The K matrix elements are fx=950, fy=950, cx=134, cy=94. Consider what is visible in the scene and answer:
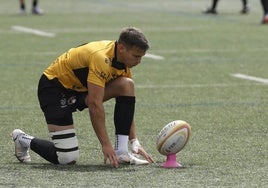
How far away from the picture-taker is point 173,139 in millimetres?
7098

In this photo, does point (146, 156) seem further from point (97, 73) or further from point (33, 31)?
point (33, 31)

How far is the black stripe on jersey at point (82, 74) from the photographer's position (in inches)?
287

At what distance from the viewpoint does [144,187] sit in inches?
246

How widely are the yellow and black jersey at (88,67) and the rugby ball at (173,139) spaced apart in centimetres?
59

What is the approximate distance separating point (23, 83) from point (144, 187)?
18.9 feet

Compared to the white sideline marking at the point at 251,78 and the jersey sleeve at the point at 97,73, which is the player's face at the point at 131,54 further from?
the white sideline marking at the point at 251,78

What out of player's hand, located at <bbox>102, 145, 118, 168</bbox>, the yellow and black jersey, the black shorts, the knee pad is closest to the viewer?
player's hand, located at <bbox>102, 145, 118, 168</bbox>

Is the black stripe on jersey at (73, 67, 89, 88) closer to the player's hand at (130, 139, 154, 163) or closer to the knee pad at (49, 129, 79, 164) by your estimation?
the knee pad at (49, 129, 79, 164)

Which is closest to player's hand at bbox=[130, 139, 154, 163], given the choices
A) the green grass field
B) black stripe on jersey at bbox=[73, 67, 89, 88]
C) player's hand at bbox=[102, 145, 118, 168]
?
the green grass field

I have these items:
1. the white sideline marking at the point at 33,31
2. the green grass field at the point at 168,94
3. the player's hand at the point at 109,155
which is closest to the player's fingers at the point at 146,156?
the green grass field at the point at 168,94

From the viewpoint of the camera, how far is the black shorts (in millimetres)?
7352

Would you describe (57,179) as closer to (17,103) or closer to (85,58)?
(85,58)

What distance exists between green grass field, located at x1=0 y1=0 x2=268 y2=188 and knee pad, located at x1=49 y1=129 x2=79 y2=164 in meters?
0.11

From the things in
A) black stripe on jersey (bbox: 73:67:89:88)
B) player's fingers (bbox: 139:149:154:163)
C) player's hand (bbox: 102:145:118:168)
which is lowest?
player's fingers (bbox: 139:149:154:163)
